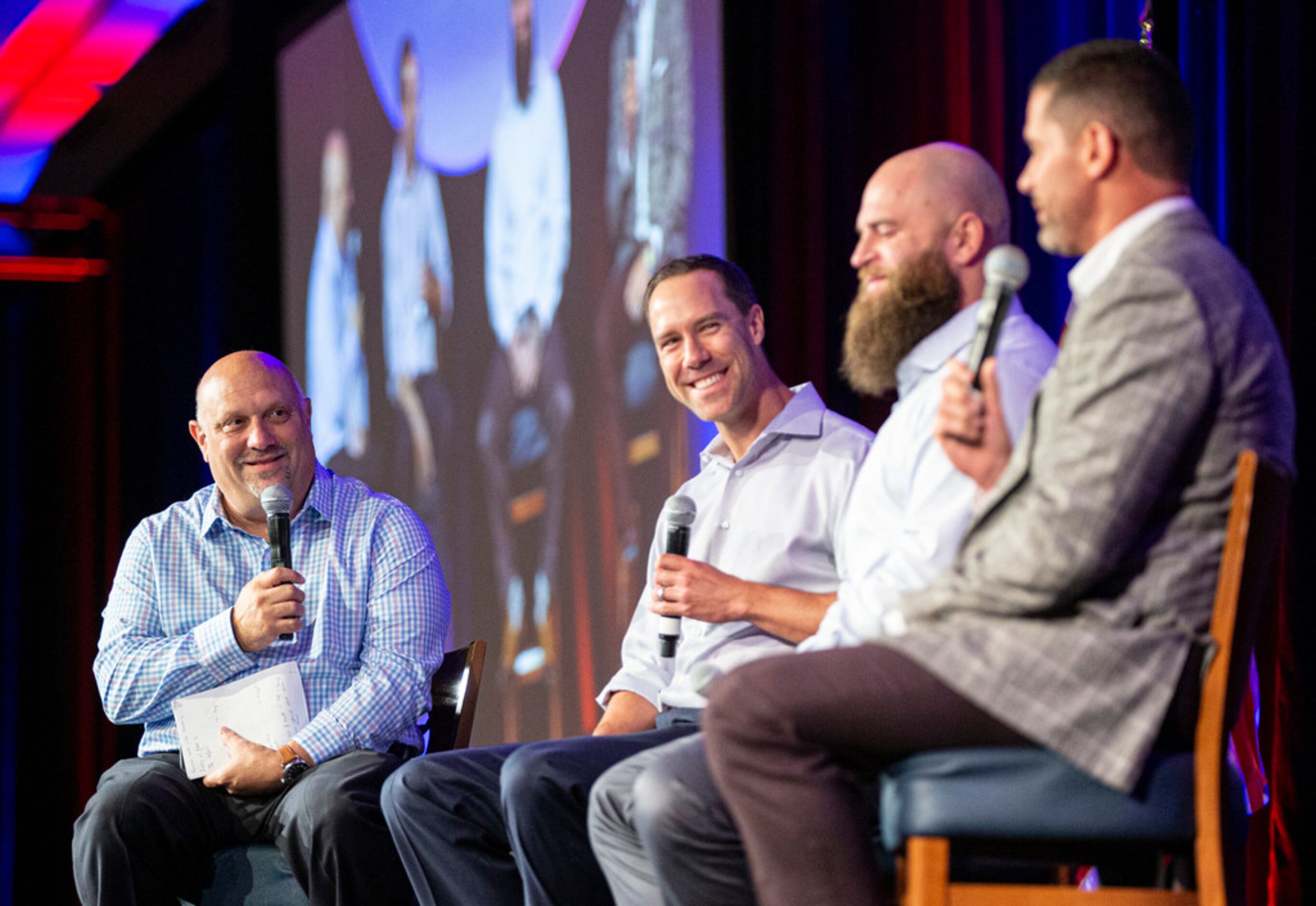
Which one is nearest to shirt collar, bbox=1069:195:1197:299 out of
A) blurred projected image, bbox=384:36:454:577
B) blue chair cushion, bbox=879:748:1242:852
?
blue chair cushion, bbox=879:748:1242:852

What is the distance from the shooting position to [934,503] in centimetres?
196

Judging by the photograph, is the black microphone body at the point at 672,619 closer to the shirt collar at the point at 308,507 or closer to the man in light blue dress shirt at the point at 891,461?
the man in light blue dress shirt at the point at 891,461

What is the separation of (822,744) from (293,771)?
143 centimetres

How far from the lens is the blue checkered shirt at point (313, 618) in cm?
288

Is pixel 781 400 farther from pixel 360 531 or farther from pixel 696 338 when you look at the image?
pixel 360 531

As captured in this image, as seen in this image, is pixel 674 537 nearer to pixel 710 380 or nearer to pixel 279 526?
pixel 710 380

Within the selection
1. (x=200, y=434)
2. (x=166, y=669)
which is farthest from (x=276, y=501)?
(x=200, y=434)

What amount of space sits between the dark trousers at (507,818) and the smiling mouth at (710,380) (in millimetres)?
631

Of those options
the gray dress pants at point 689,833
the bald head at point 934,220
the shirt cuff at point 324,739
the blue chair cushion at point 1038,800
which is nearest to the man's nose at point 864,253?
the bald head at point 934,220

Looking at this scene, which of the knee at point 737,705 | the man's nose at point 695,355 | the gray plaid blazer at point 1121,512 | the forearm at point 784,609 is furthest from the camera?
the man's nose at point 695,355

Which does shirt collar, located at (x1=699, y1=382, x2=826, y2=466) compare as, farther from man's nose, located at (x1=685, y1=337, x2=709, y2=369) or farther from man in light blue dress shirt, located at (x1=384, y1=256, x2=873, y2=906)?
man's nose, located at (x1=685, y1=337, x2=709, y2=369)

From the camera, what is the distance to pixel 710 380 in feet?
9.03

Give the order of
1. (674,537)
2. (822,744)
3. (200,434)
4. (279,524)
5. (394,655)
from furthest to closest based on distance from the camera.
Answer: (200,434)
(394,655)
(279,524)
(674,537)
(822,744)

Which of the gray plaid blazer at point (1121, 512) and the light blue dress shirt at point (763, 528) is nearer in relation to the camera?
the gray plaid blazer at point (1121, 512)
